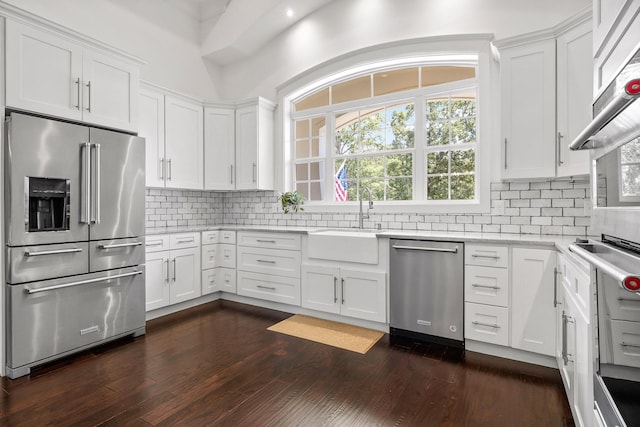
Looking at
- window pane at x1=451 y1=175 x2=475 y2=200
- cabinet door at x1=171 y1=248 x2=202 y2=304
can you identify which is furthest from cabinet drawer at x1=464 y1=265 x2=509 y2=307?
cabinet door at x1=171 y1=248 x2=202 y2=304

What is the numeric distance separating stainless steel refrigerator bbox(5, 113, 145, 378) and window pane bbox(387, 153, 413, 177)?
2622mm

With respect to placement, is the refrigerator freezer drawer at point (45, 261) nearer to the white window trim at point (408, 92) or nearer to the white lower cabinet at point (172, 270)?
the white lower cabinet at point (172, 270)

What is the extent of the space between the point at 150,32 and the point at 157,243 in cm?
273

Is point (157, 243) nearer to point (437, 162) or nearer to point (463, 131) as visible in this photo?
point (437, 162)

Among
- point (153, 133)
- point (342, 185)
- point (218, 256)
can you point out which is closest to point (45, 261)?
point (153, 133)

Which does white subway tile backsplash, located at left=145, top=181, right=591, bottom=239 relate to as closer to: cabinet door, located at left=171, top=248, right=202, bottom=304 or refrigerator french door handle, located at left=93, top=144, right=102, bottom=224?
cabinet door, located at left=171, top=248, right=202, bottom=304

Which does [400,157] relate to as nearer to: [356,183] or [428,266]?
[356,183]

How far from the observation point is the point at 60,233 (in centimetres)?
269

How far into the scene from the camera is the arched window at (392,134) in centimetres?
367

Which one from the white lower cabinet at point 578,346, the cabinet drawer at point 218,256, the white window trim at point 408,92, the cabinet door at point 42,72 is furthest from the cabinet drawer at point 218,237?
the white lower cabinet at point 578,346

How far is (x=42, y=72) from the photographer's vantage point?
2.65 meters

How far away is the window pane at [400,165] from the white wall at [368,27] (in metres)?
1.30

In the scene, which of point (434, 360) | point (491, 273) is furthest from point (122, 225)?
point (491, 273)

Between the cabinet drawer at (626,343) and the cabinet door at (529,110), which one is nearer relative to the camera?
the cabinet drawer at (626,343)
